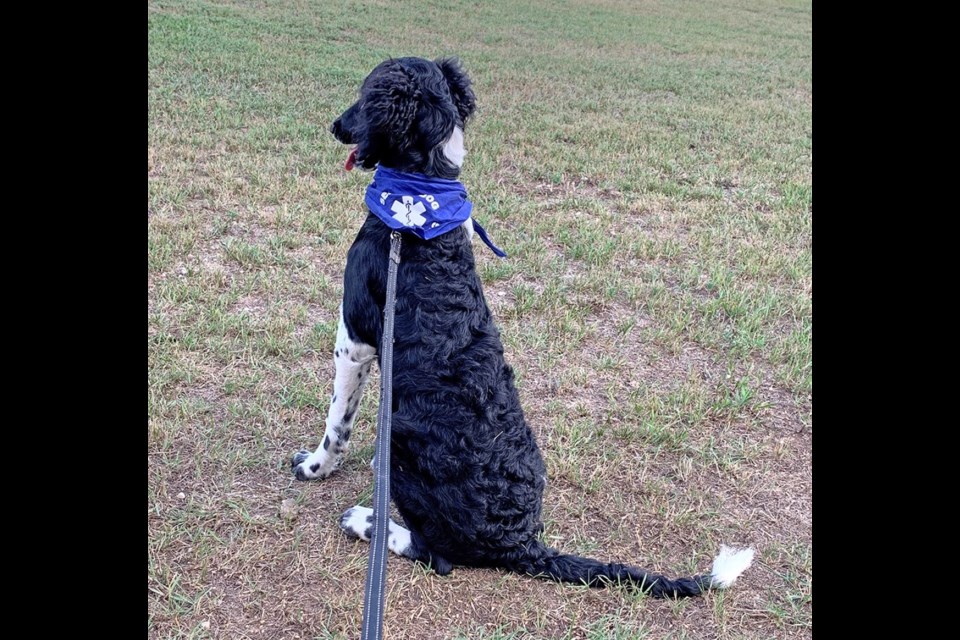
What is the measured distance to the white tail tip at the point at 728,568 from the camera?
8.48 ft

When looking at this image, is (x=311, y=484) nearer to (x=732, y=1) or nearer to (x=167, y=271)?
(x=167, y=271)

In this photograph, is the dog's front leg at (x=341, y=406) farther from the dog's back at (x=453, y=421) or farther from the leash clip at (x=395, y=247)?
the leash clip at (x=395, y=247)

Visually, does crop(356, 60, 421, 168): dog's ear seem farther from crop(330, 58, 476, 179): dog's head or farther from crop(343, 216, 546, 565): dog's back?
crop(343, 216, 546, 565): dog's back

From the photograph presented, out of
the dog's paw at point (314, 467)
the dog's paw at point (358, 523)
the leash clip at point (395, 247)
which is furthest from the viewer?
the dog's paw at point (314, 467)

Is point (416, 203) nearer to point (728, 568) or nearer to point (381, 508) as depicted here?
point (381, 508)

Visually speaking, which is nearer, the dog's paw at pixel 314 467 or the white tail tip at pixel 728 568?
the white tail tip at pixel 728 568

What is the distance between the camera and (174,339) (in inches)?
155

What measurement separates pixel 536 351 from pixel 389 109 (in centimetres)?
195

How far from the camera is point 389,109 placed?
2.54 m

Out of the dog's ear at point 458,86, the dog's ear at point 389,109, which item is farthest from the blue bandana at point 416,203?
the dog's ear at point 458,86

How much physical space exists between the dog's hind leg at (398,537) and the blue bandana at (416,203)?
3.51ft

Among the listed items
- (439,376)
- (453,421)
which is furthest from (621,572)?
(439,376)

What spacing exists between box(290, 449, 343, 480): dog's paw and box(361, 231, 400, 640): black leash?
3.17 ft

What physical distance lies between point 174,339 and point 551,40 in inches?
460
